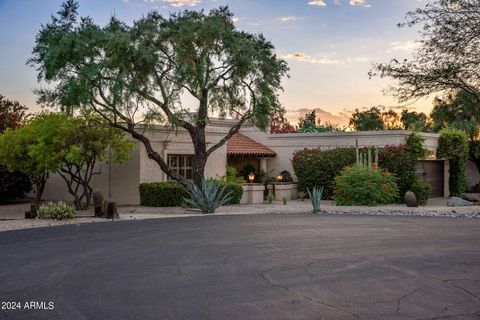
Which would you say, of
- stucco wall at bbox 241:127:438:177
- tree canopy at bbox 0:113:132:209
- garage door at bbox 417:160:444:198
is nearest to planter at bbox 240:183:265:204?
stucco wall at bbox 241:127:438:177

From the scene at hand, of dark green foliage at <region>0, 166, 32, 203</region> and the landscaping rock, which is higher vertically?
dark green foliage at <region>0, 166, 32, 203</region>

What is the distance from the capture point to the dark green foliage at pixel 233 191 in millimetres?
23969

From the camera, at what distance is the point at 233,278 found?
8.22 m

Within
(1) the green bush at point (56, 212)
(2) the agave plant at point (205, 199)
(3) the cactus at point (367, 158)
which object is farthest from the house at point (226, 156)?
(1) the green bush at point (56, 212)

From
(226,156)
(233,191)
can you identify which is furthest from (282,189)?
(233,191)

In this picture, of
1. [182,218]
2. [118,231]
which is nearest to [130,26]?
[182,218]

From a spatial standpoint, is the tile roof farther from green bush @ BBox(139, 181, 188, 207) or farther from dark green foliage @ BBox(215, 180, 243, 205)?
green bush @ BBox(139, 181, 188, 207)

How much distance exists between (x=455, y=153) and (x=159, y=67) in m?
17.1

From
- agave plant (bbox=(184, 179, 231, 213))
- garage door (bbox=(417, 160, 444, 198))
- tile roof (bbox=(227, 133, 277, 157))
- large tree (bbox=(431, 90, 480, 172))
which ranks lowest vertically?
agave plant (bbox=(184, 179, 231, 213))

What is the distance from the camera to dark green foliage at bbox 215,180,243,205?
23969 millimetres

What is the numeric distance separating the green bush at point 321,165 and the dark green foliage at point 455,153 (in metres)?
6.07

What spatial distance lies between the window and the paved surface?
1050cm

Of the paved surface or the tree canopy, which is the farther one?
the tree canopy

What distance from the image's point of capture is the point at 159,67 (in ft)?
68.1
